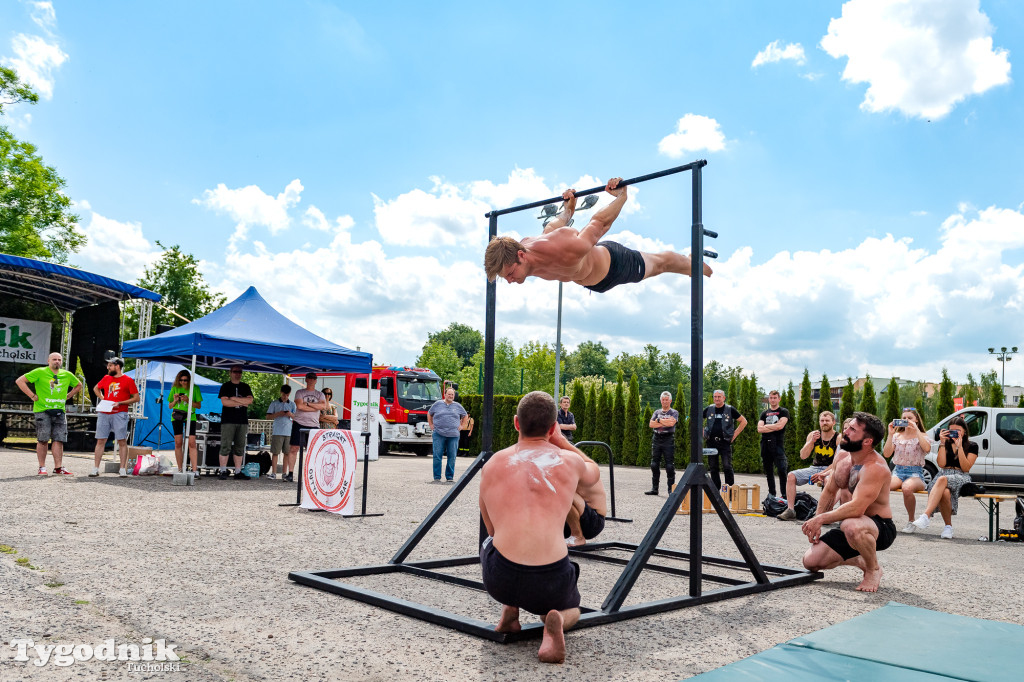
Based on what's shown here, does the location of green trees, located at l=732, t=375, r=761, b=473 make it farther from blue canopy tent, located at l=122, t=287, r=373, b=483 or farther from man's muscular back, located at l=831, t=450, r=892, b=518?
man's muscular back, located at l=831, t=450, r=892, b=518

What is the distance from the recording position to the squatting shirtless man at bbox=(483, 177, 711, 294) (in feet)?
14.1

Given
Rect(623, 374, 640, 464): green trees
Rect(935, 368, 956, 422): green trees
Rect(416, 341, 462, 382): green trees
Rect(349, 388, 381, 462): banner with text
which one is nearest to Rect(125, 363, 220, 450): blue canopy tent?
Rect(349, 388, 381, 462): banner with text

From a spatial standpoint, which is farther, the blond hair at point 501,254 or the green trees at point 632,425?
the green trees at point 632,425

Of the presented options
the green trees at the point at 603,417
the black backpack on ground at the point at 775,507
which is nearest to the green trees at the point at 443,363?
the green trees at the point at 603,417

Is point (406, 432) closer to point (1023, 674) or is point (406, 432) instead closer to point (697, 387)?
point (697, 387)

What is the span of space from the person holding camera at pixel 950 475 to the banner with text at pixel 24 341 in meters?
19.5

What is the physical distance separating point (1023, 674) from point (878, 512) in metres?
1.94

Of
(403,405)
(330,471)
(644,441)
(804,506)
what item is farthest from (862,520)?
(403,405)

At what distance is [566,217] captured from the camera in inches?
192

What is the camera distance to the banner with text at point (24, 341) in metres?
18.8

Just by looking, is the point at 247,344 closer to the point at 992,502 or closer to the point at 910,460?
the point at 910,460

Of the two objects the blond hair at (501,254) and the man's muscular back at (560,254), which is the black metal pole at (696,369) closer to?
the man's muscular back at (560,254)

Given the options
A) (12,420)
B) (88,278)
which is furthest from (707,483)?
(12,420)

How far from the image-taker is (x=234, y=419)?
448 inches
